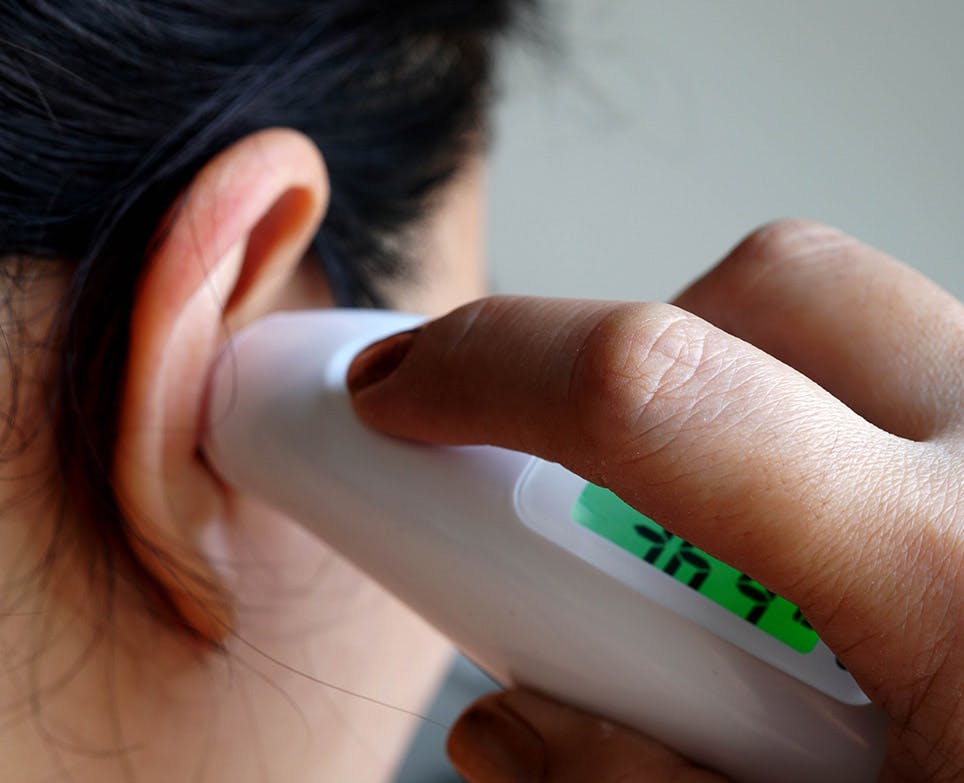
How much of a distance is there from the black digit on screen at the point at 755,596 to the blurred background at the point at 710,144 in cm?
71

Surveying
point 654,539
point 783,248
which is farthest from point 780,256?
point 654,539

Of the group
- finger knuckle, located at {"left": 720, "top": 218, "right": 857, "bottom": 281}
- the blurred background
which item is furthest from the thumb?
the blurred background

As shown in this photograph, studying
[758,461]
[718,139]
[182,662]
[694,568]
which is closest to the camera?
[758,461]

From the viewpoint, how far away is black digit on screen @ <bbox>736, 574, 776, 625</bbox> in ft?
1.41

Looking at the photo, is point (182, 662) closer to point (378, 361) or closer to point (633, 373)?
point (378, 361)

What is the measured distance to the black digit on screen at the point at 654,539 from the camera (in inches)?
17.3

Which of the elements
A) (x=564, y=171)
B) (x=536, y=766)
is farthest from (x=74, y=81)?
(x=564, y=171)

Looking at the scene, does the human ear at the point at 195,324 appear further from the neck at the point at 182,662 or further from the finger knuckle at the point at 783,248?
the finger knuckle at the point at 783,248

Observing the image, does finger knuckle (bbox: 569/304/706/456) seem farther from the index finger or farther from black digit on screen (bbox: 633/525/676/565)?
black digit on screen (bbox: 633/525/676/565)

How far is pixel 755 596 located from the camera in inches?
17.0

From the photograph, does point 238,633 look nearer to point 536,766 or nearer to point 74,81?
point 536,766

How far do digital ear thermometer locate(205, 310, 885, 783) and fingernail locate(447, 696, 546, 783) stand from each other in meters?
0.02

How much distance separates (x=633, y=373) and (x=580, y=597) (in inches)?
5.2

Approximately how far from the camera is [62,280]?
18.6 inches
